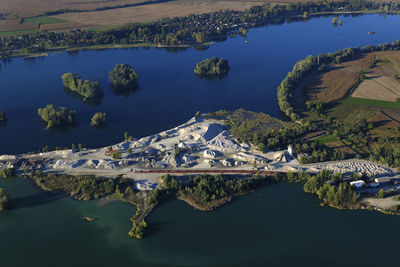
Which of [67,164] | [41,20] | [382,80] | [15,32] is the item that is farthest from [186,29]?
[67,164]

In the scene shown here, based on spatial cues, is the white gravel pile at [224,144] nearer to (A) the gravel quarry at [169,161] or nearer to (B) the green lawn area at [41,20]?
(A) the gravel quarry at [169,161]

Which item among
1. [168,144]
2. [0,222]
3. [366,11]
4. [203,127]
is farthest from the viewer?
[366,11]

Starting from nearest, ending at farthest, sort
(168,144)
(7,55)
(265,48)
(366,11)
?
1. (168,144)
2. (7,55)
3. (265,48)
4. (366,11)

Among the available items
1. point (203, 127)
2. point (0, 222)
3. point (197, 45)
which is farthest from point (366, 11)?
point (0, 222)

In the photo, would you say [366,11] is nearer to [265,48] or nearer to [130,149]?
[265,48]

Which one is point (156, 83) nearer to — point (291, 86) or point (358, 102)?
point (291, 86)

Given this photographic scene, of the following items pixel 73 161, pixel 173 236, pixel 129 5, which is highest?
pixel 129 5

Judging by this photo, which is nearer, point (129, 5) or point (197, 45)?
point (197, 45)

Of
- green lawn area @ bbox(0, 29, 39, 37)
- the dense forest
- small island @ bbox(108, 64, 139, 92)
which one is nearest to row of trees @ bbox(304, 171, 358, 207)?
small island @ bbox(108, 64, 139, 92)
